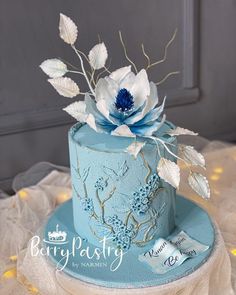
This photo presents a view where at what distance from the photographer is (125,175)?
82 cm

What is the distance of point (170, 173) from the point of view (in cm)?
79

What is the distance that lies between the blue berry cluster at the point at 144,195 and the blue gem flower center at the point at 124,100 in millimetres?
117

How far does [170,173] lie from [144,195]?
67 millimetres

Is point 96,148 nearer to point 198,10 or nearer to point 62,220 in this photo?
point 62,220

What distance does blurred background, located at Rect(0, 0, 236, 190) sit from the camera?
1.33 m

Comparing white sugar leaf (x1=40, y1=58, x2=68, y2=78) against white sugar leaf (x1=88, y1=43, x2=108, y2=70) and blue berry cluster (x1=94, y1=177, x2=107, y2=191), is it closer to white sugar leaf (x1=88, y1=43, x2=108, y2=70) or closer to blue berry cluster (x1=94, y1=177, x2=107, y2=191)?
white sugar leaf (x1=88, y1=43, x2=108, y2=70)

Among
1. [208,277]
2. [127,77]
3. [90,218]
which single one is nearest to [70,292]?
[90,218]

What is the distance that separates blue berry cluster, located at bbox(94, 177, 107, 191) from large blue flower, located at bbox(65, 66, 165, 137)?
80 millimetres

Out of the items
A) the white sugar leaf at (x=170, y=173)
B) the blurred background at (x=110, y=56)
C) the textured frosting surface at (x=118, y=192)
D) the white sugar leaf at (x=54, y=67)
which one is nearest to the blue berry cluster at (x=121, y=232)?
the textured frosting surface at (x=118, y=192)

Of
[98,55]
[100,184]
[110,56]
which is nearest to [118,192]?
[100,184]

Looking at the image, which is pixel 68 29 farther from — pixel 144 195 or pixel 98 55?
pixel 144 195

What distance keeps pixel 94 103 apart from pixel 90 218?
0.63 ft

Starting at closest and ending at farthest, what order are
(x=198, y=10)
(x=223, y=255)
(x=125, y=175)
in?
(x=125, y=175), (x=223, y=255), (x=198, y=10)

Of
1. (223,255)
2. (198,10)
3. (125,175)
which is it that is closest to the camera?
(125,175)
